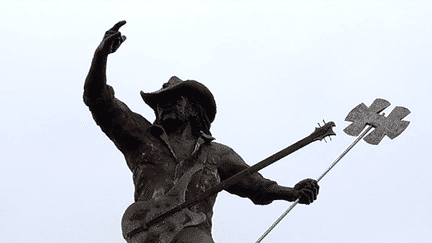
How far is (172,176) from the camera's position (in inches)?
303

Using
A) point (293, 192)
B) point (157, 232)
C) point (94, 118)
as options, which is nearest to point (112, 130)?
point (94, 118)

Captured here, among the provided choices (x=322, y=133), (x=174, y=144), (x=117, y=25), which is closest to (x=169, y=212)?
(x=174, y=144)

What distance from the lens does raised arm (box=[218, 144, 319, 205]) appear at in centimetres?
801

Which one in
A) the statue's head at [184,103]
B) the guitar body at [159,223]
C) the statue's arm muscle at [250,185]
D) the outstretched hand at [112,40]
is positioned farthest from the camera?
the statue's head at [184,103]

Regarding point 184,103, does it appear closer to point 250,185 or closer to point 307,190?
point 250,185

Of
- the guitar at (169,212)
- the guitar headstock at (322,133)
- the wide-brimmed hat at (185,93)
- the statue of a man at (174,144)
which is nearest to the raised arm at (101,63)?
the statue of a man at (174,144)

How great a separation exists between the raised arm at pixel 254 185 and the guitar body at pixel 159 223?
3.00 feet

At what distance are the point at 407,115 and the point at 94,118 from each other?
3.01m

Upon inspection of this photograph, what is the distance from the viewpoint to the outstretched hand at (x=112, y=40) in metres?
7.42

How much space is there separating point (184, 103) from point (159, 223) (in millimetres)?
1616

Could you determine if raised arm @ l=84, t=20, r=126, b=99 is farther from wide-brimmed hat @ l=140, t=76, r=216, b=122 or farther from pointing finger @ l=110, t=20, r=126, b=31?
wide-brimmed hat @ l=140, t=76, r=216, b=122

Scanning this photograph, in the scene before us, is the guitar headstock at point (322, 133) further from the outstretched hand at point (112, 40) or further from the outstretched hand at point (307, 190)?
the outstretched hand at point (112, 40)

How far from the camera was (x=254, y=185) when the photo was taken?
27.1 feet

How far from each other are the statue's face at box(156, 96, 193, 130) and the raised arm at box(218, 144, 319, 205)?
1.76 ft
